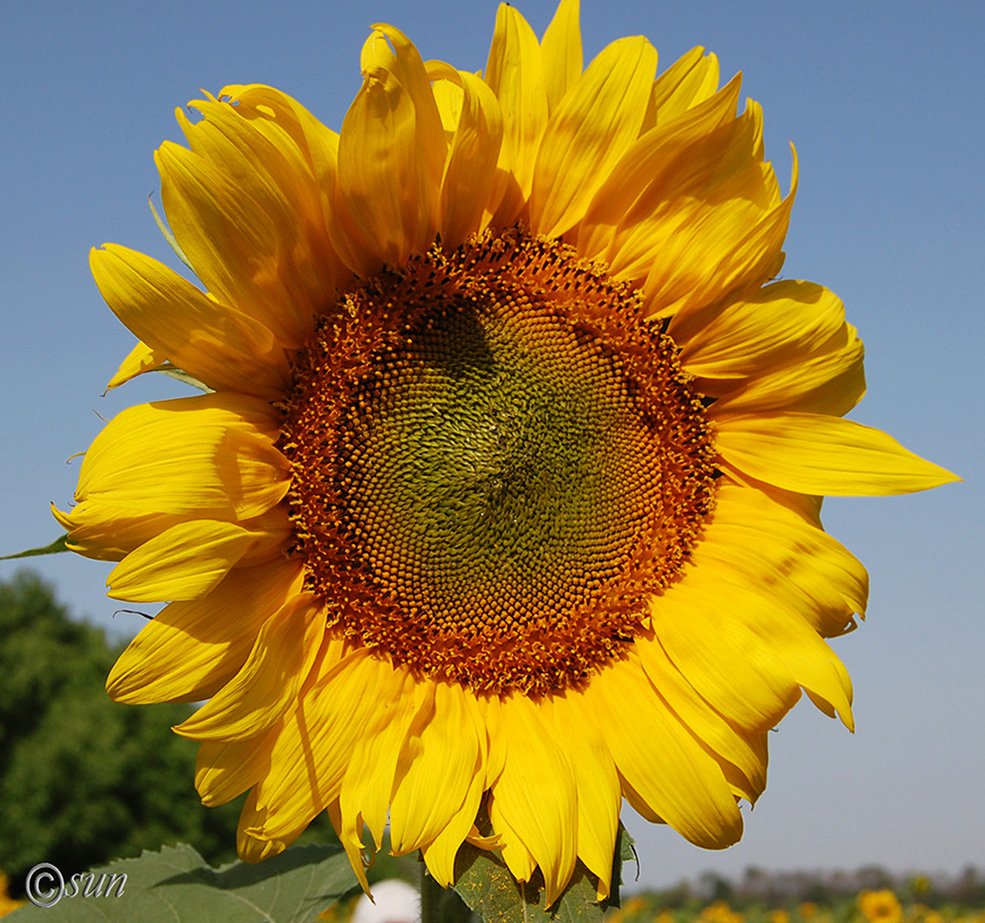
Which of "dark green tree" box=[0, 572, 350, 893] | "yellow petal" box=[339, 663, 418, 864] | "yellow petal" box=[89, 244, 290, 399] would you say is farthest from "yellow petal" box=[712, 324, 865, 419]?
"dark green tree" box=[0, 572, 350, 893]

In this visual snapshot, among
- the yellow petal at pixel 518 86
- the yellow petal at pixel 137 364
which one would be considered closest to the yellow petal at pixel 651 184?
the yellow petal at pixel 518 86

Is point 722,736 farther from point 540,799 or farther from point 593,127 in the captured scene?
point 593,127

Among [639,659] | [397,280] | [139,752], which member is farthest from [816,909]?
[139,752]

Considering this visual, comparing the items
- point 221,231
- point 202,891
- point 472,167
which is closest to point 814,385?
point 472,167

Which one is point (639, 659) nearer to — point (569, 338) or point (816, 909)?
point (569, 338)

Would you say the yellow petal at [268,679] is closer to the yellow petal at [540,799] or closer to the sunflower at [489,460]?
the sunflower at [489,460]

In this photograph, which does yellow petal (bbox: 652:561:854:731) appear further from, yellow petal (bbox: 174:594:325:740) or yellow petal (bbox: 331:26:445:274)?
yellow petal (bbox: 331:26:445:274)
